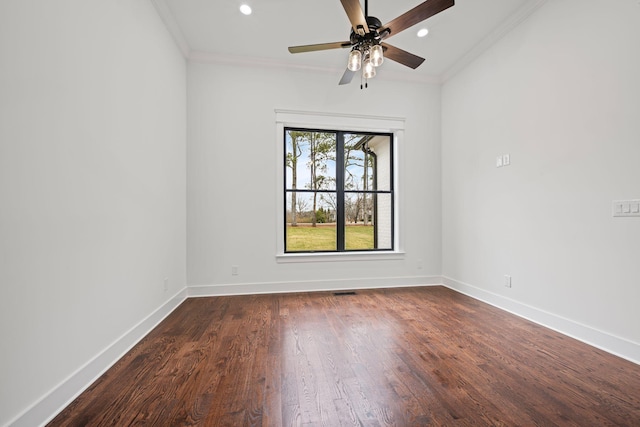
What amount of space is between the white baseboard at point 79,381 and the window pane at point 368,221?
266 cm

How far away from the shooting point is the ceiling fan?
6.21 feet

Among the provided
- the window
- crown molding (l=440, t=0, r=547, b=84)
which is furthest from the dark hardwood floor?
crown molding (l=440, t=0, r=547, b=84)

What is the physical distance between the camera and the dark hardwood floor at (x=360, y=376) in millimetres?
1373

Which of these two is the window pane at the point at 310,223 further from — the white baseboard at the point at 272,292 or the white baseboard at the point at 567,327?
the white baseboard at the point at 567,327

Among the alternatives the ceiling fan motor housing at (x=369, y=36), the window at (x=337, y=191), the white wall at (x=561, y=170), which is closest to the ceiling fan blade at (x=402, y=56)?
the ceiling fan motor housing at (x=369, y=36)

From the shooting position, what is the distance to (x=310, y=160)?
3.98m

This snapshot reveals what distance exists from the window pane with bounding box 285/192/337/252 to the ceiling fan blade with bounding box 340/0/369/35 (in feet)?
7.23

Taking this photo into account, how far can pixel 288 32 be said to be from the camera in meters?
3.04

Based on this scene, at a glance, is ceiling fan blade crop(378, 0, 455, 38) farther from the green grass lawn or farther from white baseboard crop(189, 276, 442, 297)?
white baseboard crop(189, 276, 442, 297)

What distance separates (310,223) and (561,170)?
2791 millimetres

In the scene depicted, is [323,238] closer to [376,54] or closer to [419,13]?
[376,54]

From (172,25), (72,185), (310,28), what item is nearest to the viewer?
(72,185)

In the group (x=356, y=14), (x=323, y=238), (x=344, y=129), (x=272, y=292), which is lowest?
(x=272, y=292)

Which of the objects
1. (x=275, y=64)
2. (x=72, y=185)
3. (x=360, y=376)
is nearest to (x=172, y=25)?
(x=275, y=64)
